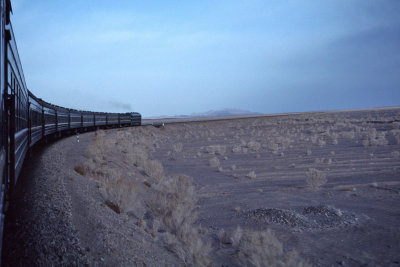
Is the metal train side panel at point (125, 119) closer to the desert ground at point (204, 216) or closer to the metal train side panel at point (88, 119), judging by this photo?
the metal train side panel at point (88, 119)

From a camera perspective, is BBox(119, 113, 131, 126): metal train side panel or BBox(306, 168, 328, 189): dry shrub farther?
BBox(119, 113, 131, 126): metal train side panel

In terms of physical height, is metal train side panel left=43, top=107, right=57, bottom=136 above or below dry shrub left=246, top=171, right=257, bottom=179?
above

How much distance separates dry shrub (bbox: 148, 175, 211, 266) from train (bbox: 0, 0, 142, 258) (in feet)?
11.6

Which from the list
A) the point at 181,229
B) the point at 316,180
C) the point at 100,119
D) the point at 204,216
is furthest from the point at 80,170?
the point at 100,119

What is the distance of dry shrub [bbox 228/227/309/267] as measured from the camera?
7770mm

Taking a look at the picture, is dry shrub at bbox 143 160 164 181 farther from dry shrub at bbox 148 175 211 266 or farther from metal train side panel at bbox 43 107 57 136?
metal train side panel at bbox 43 107 57 136

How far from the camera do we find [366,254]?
8922 mm

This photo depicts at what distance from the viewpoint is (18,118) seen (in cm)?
773

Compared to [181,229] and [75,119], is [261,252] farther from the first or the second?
[75,119]

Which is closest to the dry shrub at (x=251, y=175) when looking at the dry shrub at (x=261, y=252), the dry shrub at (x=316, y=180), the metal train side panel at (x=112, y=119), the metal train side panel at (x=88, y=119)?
the dry shrub at (x=316, y=180)

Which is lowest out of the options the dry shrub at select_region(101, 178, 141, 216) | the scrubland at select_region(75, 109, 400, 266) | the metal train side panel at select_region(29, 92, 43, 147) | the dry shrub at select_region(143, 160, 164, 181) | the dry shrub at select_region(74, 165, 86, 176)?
the scrubland at select_region(75, 109, 400, 266)

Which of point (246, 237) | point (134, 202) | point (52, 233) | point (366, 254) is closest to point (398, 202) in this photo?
point (366, 254)

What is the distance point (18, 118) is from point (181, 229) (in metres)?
4.49

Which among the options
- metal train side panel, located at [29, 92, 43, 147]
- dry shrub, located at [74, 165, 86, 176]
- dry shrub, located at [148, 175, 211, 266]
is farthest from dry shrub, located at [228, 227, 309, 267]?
metal train side panel, located at [29, 92, 43, 147]
